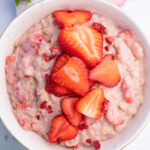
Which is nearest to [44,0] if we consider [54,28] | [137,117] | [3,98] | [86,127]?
[54,28]

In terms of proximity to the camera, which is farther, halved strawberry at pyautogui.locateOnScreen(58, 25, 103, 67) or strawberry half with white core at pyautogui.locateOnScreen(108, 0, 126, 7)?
strawberry half with white core at pyautogui.locateOnScreen(108, 0, 126, 7)

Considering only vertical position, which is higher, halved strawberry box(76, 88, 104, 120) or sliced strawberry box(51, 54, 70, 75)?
sliced strawberry box(51, 54, 70, 75)

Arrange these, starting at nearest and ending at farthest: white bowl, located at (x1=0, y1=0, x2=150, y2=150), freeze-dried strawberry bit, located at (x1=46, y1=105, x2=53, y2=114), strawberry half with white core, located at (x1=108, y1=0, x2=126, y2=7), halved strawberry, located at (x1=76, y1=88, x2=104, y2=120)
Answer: halved strawberry, located at (x1=76, y1=88, x2=104, y2=120)
freeze-dried strawberry bit, located at (x1=46, y1=105, x2=53, y2=114)
white bowl, located at (x1=0, y1=0, x2=150, y2=150)
strawberry half with white core, located at (x1=108, y1=0, x2=126, y2=7)

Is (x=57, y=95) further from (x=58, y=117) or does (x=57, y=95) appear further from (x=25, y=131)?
(x=25, y=131)

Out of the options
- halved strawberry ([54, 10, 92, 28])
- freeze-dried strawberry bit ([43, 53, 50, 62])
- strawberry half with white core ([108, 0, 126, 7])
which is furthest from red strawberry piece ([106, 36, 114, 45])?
strawberry half with white core ([108, 0, 126, 7])

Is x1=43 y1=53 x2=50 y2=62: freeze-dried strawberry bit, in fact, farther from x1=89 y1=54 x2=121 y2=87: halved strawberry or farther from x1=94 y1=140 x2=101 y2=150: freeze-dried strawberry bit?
x1=94 y1=140 x2=101 y2=150: freeze-dried strawberry bit

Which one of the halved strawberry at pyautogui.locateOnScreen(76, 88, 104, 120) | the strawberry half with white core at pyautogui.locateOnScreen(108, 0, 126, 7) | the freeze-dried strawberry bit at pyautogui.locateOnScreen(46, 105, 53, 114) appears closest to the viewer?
the halved strawberry at pyautogui.locateOnScreen(76, 88, 104, 120)

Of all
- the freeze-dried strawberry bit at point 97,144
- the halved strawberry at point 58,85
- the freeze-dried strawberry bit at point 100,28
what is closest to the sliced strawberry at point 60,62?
the halved strawberry at point 58,85
